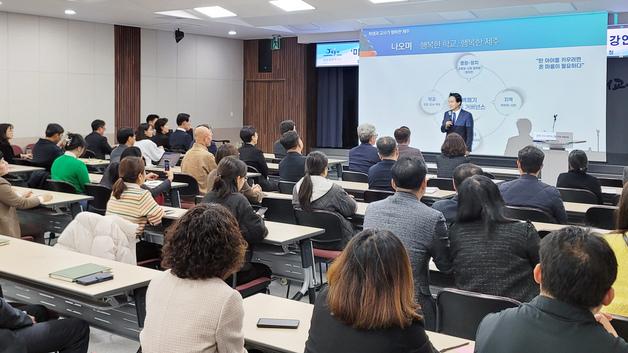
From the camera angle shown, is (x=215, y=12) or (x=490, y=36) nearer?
(x=490, y=36)

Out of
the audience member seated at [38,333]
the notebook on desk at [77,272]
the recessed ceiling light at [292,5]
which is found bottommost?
the audience member seated at [38,333]

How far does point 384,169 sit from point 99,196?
8.97ft

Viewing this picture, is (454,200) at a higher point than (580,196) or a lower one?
higher

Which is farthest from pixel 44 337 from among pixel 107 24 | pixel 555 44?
pixel 107 24

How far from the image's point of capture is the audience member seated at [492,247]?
299 cm

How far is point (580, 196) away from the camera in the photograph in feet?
19.1

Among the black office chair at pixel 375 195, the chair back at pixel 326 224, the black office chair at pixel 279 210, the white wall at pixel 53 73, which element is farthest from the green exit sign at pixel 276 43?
the chair back at pixel 326 224

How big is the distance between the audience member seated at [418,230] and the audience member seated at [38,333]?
157 centimetres

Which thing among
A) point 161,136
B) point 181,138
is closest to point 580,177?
point 181,138

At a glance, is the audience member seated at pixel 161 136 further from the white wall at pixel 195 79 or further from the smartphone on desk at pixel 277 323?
the smartphone on desk at pixel 277 323

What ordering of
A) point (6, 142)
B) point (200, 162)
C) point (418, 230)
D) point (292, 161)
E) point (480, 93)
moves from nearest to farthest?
point (418, 230), point (292, 161), point (200, 162), point (6, 142), point (480, 93)

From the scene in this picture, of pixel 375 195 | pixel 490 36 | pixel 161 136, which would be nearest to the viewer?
pixel 375 195

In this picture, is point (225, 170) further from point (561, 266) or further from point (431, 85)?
point (431, 85)

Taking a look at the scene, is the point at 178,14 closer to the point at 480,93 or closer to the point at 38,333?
the point at 480,93
